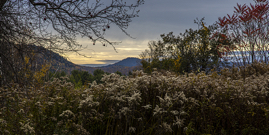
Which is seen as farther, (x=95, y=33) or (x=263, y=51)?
(x=263, y=51)

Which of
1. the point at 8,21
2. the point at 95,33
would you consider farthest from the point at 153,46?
the point at 8,21

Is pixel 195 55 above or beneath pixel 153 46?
beneath

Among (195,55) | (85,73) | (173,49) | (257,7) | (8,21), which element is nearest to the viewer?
(8,21)

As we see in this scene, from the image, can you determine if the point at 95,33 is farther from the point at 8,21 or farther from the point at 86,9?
the point at 8,21

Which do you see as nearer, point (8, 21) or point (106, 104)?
point (106, 104)

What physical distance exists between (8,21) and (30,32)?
0.64 meters

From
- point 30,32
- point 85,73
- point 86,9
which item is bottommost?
point 85,73

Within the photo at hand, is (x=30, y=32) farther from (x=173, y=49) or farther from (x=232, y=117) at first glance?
(x=173, y=49)

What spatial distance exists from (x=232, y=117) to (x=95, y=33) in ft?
13.8

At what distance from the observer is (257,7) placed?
9984 millimetres

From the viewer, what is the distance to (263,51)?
10188 mm

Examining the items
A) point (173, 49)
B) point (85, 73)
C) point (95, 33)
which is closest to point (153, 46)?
point (173, 49)

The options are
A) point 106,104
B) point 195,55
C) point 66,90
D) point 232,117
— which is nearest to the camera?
point 232,117

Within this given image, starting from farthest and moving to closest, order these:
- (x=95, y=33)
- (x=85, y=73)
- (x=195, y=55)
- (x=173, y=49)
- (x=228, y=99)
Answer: (x=85, y=73) → (x=173, y=49) → (x=195, y=55) → (x=95, y=33) → (x=228, y=99)
